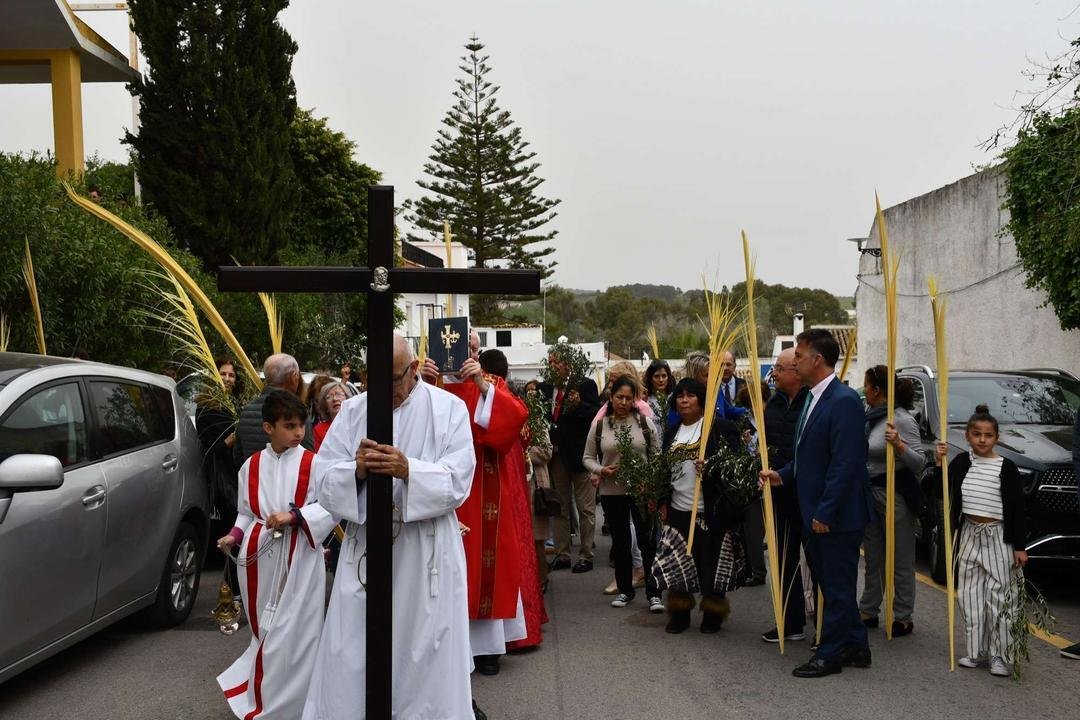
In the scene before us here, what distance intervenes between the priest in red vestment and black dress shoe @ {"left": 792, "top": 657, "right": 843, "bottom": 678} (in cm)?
172

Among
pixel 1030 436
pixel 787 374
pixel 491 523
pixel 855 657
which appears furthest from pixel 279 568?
pixel 1030 436

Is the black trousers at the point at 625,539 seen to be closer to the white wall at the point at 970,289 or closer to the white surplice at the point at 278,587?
the white surplice at the point at 278,587

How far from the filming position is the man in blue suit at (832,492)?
248 inches

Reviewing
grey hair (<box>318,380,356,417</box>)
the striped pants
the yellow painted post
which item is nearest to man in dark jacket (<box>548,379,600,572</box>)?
grey hair (<box>318,380,356,417</box>)

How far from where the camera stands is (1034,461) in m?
8.47

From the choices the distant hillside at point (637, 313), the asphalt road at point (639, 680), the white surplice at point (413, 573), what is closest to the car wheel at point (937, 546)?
the asphalt road at point (639, 680)

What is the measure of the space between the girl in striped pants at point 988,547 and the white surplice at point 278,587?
3.75m

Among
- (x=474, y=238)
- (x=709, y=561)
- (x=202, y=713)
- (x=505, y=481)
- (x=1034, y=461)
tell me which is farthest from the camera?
(x=474, y=238)

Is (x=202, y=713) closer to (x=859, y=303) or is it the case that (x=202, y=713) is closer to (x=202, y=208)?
(x=202, y=208)

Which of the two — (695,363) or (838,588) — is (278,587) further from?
(695,363)

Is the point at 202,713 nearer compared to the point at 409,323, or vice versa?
the point at 202,713

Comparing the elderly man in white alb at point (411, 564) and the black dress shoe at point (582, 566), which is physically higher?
the elderly man in white alb at point (411, 564)

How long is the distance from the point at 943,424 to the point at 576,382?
4.23 metres

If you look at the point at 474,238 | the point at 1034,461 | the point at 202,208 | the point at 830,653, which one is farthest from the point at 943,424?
the point at 474,238
